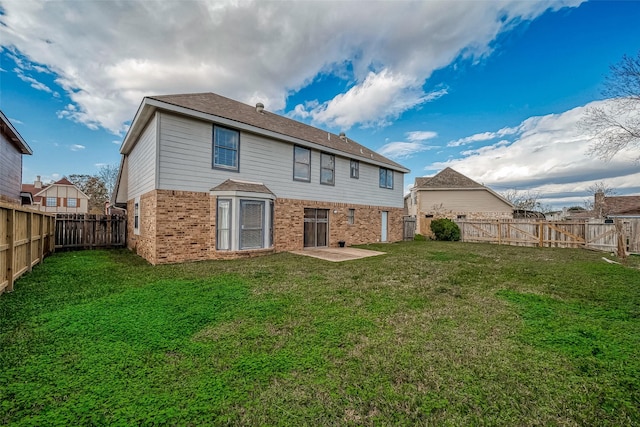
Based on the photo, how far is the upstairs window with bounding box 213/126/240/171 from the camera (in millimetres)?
9781

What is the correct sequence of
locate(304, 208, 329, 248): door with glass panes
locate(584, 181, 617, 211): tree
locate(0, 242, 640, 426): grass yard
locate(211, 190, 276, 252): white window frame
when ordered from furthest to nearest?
locate(584, 181, 617, 211): tree → locate(304, 208, 329, 248): door with glass panes → locate(211, 190, 276, 252): white window frame → locate(0, 242, 640, 426): grass yard

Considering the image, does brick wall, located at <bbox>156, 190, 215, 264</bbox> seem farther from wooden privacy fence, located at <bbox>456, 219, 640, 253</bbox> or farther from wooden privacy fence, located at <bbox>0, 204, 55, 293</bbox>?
wooden privacy fence, located at <bbox>456, 219, 640, 253</bbox>

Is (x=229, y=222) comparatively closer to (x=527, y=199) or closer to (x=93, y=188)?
(x=527, y=199)

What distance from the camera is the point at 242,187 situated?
981cm

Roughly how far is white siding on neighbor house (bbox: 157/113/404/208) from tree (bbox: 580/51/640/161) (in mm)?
12079

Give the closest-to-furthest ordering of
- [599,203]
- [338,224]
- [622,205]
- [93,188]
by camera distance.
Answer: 1. [338,224]
2. [622,205]
3. [599,203]
4. [93,188]

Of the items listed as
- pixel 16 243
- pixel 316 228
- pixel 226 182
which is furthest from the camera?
pixel 316 228

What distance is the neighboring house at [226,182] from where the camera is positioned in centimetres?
874

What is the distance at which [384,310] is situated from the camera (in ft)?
14.8

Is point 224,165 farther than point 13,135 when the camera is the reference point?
No

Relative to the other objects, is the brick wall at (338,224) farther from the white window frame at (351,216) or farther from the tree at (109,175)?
the tree at (109,175)

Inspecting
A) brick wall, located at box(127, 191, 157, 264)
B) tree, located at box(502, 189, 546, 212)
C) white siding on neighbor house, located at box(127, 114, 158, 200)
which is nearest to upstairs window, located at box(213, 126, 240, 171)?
white siding on neighbor house, located at box(127, 114, 158, 200)

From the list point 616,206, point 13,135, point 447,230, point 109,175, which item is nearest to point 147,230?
point 13,135

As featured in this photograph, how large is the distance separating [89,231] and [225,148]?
8.80 meters
